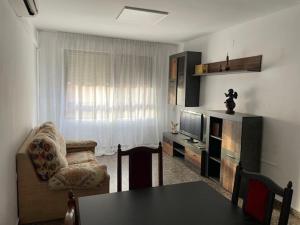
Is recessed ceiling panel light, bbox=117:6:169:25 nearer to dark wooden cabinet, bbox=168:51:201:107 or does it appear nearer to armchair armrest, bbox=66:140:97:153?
dark wooden cabinet, bbox=168:51:201:107

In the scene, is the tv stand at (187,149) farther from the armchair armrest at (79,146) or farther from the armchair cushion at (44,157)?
the armchair cushion at (44,157)

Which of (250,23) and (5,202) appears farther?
(250,23)

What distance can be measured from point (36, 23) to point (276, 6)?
370 cm

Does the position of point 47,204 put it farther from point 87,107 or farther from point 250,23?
point 250,23

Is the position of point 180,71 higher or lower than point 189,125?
higher

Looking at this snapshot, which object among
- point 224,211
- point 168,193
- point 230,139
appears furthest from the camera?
point 230,139

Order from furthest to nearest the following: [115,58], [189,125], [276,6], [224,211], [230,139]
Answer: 1. [115,58]
2. [189,125]
3. [230,139]
4. [276,6]
5. [224,211]

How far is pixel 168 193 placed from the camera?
1.81m

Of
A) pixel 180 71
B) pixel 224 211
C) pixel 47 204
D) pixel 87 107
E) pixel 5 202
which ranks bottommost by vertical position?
pixel 47 204

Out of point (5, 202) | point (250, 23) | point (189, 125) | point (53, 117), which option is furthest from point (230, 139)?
point (53, 117)

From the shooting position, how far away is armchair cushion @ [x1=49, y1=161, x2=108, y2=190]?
2516mm

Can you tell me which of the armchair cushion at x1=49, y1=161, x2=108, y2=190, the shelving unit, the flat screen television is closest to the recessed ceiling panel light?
the shelving unit

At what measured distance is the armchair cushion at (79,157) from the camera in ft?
10.7

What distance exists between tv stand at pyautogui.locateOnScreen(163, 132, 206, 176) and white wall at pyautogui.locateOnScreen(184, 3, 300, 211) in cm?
97
